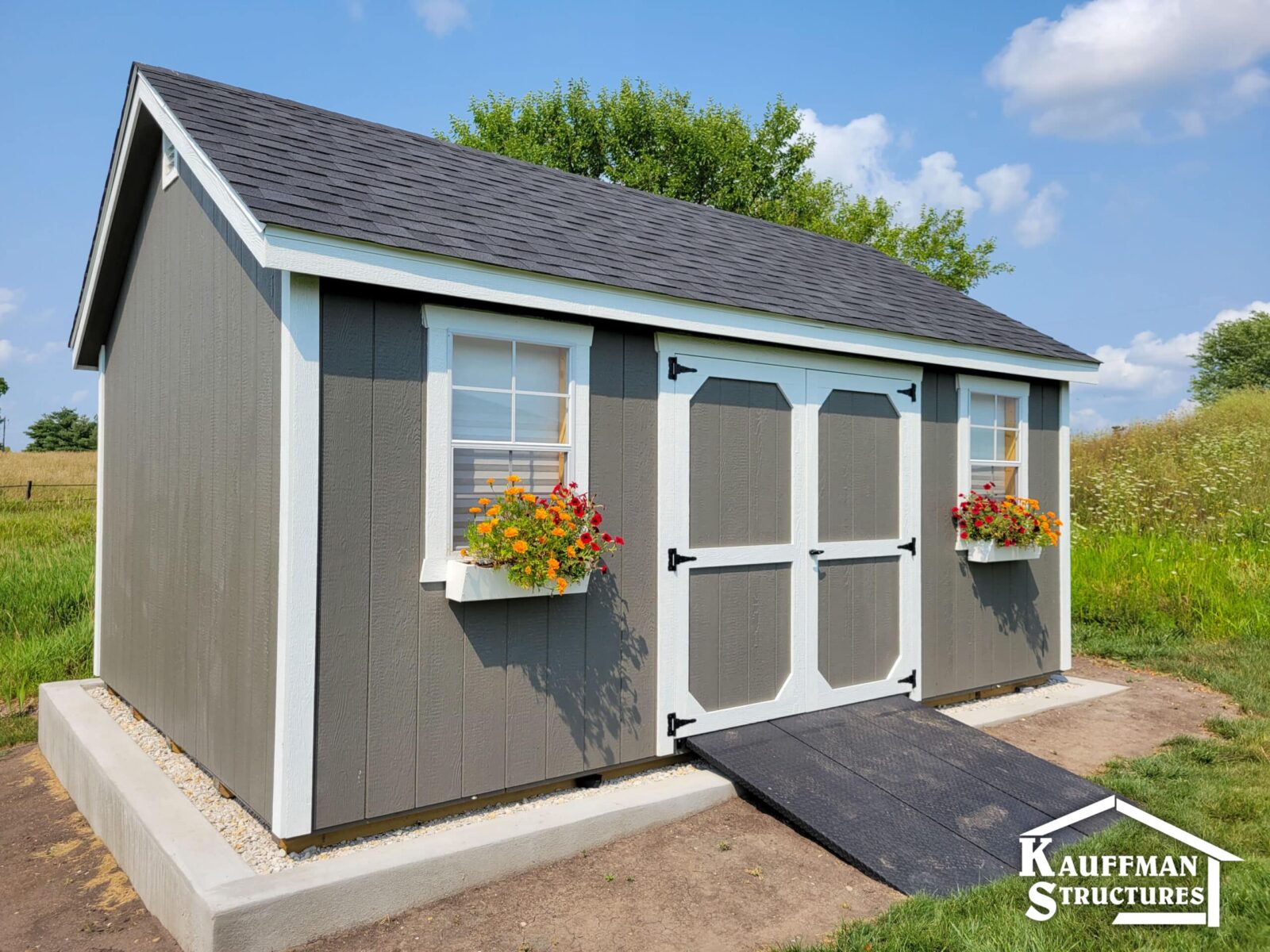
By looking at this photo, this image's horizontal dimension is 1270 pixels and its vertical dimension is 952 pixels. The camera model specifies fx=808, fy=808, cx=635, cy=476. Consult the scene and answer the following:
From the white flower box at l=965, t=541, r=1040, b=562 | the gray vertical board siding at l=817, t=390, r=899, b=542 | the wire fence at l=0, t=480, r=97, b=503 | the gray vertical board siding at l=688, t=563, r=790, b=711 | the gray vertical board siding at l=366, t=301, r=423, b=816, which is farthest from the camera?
the wire fence at l=0, t=480, r=97, b=503

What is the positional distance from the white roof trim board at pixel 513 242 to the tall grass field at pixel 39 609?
2.63 meters

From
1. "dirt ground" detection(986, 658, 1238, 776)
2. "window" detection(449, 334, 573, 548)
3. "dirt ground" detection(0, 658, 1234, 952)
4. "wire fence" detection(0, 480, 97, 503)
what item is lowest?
"dirt ground" detection(0, 658, 1234, 952)

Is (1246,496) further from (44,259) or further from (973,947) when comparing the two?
(44,259)

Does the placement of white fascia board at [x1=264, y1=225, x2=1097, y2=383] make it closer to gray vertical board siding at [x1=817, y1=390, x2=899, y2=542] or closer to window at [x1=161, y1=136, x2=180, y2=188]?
gray vertical board siding at [x1=817, y1=390, x2=899, y2=542]

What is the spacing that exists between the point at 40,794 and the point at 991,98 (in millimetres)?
11706

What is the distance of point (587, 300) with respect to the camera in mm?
3803

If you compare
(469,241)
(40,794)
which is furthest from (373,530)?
(40,794)

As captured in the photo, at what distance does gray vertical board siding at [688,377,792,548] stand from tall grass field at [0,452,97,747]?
5.42 metres

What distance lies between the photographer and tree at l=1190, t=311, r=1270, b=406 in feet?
84.2

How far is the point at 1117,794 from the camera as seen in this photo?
159 inches

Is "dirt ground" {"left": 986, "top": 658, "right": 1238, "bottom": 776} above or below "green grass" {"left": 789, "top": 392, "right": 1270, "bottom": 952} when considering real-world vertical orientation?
below

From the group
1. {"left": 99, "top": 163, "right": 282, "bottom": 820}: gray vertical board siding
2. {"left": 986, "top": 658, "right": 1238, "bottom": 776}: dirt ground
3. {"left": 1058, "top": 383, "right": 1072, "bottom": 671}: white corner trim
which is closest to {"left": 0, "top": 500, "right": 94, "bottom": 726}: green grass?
{"left": 99, "top": 163, "right": 282, "bottom": 820}: gray vertical board siding

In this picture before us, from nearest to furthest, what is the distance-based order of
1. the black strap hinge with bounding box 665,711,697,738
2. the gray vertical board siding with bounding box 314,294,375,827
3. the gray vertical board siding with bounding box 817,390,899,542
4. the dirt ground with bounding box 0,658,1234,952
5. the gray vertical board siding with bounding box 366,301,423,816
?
the dirt ground with bounding box 0,658,1234,952 → the gray vertical board siding with bounding box 314,294,375,827 → the gray vertical board siding with bounding box 366,301,423,816 → the black strap hinge with bounding box 665,711,697,738 → the gray vertical board siding with bounding box 817,390,899,542

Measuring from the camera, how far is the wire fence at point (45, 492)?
14867 mm
